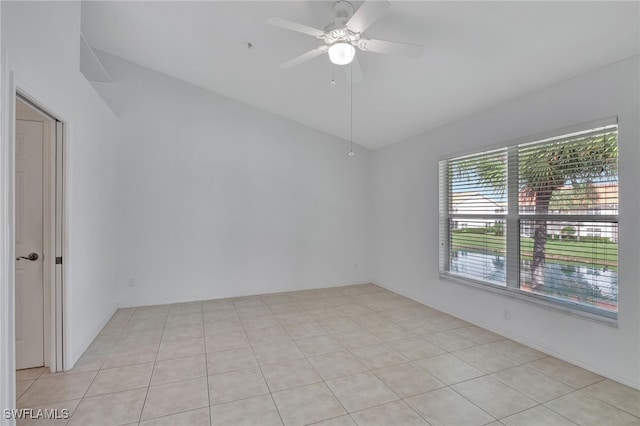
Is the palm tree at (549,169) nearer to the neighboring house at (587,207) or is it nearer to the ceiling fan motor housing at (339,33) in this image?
the neighboring house at (587,207)

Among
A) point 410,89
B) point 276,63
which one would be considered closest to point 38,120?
point 276,63

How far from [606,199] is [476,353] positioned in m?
1.78

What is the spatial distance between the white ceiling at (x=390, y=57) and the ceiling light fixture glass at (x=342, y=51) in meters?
0.59

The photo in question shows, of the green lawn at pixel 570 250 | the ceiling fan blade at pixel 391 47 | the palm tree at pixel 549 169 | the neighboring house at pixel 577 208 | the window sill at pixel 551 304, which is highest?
the ceiling fan blade at pixel 391 47

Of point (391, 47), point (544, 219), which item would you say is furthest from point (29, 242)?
point (544, 219)

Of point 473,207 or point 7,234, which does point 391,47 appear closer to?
point 473,207

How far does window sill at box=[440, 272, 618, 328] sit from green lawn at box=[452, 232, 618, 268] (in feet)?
1.29

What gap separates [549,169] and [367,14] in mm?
2396

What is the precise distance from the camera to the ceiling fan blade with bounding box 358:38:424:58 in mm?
2066

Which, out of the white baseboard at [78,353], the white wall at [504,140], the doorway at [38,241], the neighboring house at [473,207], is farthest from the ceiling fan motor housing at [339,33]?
the white baseboard at [78,353]

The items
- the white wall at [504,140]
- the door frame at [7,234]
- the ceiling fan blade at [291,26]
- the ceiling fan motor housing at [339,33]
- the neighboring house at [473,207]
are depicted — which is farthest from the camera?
the neighboring house at [473,207]

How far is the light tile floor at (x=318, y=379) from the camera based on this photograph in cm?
204

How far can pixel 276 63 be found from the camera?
3438mm

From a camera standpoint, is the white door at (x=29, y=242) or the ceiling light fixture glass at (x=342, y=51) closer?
the ceiling light fixture glass at (x=342, y=51)
